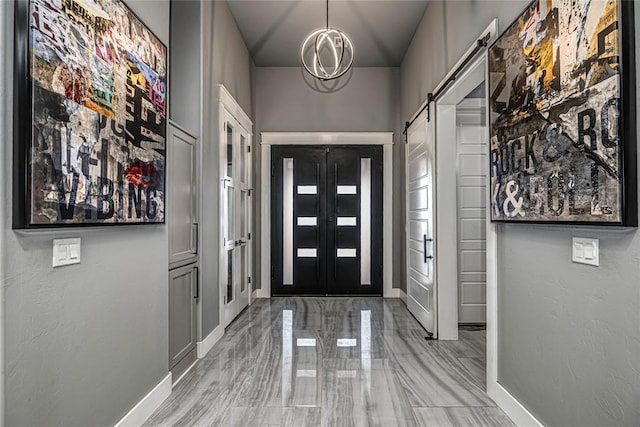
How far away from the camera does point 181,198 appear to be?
3.08 metres

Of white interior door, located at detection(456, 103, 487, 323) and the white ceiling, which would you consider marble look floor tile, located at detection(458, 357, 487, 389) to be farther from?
the white ceiling

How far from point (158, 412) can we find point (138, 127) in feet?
5.45

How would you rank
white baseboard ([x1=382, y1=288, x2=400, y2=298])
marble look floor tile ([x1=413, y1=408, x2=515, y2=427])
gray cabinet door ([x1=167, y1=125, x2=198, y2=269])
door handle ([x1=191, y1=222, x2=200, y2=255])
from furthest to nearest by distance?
white baseboard ([x1=382, y1=288, x2=400, y2=298])
door handle ([x1=191, y1=222, x2=200, y2=255])
gray cabinet door ([x1=167, y1=125, x2=198, y2=269])
marble look floor tile ([x1=413, y1=408, x2=515, y2=427])

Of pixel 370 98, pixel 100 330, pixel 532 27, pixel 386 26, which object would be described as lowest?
pixel 100 330

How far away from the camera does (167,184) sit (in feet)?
8.68

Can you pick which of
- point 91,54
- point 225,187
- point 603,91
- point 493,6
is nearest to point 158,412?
point 91,54

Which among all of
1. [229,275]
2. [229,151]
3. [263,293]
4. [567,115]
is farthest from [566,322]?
[263,293]

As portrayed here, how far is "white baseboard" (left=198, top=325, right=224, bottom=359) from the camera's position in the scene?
3441 mm

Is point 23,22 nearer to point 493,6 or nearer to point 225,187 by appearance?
point 493,6

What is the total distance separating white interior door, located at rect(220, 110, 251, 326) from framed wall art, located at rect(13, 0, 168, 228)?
5.88ft

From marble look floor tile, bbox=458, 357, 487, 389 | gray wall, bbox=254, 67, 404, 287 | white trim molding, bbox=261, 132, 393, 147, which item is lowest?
marble look floor tile, bbox=458, 357, 487, 389

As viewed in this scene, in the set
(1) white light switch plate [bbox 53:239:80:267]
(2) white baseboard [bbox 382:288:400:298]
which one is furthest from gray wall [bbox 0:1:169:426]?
(2) white baseboard [bbox 382:288:400:298]

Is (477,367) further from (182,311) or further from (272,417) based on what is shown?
(182,311)

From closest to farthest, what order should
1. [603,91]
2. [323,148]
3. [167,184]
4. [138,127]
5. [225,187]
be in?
[603,91] → [138,127] → [167,184] → [225,187] → [323,148]
